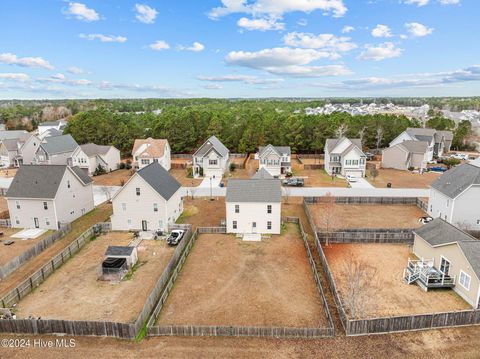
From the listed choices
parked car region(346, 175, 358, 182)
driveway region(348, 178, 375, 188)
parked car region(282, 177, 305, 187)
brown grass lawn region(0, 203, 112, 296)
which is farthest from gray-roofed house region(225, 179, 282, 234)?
parked car region(346, 175, 358, 182)

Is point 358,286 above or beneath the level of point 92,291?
above

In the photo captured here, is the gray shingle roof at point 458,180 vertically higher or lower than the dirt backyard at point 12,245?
higher

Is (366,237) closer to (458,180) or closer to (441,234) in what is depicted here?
(441,234)

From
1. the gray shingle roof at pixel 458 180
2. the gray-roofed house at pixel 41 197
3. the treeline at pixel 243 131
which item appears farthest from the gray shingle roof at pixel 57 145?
the gray shingle roof at pixel 458 180


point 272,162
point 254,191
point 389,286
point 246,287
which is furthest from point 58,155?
point 389,286

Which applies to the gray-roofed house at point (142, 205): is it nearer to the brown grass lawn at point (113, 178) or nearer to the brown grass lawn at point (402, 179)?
the brown grass lawn at point (113, 178)

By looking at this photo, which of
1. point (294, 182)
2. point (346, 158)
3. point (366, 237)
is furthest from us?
point (346, 158)

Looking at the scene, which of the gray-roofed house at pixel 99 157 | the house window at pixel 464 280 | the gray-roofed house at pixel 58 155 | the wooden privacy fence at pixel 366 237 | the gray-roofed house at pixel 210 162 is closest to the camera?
the house window at pixel 464 280
